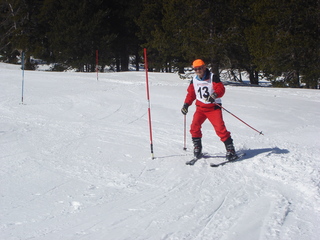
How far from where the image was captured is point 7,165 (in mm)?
5945

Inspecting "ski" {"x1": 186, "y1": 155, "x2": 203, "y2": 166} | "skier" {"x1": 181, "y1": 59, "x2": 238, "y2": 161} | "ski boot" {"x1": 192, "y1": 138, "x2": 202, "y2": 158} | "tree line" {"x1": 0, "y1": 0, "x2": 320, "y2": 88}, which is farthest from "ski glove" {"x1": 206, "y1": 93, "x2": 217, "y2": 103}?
"tree line" {"x1": 0, "y1": 0, "x2": 320, "y2": 88}

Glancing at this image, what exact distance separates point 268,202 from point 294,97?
11551mm

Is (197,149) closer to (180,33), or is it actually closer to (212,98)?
(212,98)

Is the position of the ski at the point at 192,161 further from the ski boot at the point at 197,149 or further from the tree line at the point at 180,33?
the tree line at the point at 180,33

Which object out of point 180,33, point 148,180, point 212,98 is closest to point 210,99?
point 212,98

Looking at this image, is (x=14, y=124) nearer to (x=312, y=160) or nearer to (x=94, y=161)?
(x=94, y=161)

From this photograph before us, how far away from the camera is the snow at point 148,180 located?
379 cm

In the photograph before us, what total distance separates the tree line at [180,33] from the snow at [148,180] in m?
8.76

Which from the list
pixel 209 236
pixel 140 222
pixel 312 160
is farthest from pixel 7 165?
pixel 312 160

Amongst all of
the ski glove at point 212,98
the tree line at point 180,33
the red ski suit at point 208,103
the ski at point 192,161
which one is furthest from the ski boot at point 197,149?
the tree line at point 180,33

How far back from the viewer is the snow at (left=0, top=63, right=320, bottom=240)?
3789 millimetres

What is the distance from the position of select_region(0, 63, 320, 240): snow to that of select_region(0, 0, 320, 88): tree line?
28.8ft

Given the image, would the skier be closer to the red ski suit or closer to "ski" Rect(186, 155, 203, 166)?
the red ski suit

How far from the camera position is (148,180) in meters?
5.36
